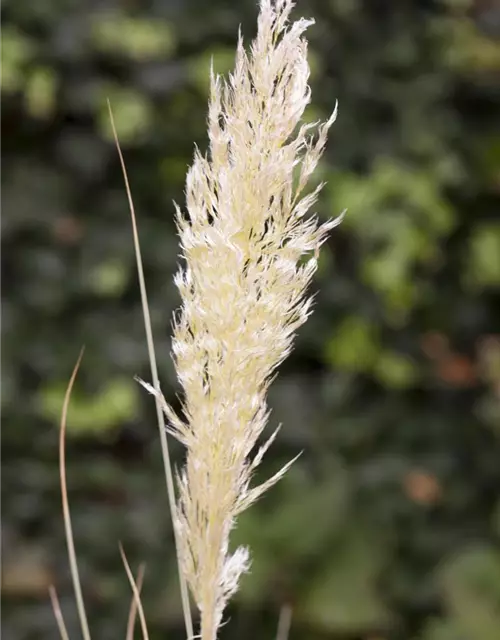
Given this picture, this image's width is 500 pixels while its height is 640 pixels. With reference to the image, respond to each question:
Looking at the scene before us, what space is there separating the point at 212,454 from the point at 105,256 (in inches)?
42.9

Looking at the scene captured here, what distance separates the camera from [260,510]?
1.68 meters

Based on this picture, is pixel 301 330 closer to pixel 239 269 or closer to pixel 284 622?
pixel 284 622

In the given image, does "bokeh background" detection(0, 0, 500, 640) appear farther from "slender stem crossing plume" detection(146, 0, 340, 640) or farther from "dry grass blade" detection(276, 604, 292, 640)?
"slender stem crossing plume" detection(146, 0, 340, 640)

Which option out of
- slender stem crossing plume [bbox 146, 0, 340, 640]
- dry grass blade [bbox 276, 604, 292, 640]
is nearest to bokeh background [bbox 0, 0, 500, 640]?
dry grass blade [bbox 276, 604, 292, 640]

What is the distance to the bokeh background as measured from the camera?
1496 millimetres

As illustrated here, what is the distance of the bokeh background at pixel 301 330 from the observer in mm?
1496

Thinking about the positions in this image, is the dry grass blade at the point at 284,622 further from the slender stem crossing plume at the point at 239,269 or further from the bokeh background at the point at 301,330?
the slender stem crossing plume at the point at 239,269

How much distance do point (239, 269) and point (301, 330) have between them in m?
1.29

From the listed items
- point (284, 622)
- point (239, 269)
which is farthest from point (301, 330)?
point (239, 269)

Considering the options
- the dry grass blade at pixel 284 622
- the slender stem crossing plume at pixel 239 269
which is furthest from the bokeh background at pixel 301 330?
the slender stem crossing plume at pixel 239 269

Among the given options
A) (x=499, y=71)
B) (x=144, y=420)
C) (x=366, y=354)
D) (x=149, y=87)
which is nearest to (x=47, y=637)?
(x=144, y=420)

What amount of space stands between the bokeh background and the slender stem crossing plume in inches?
41.1

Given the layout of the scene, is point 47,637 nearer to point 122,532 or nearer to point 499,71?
point 122,532

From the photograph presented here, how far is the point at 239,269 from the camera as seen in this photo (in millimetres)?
462
